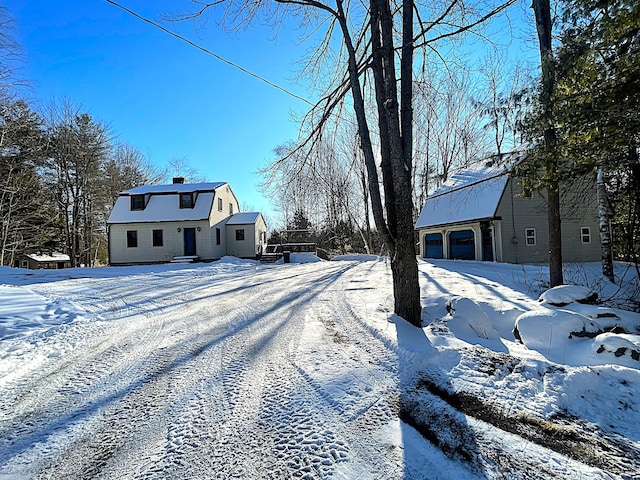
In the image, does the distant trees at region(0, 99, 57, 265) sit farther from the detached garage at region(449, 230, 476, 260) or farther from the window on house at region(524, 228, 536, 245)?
the window on house at region(524, 228, 536, 245)

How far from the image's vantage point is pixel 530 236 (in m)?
16.7

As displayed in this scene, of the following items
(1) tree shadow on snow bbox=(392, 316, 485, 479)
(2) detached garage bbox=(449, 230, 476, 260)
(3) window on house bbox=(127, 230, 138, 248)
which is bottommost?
(1) tree shadow on snow bbox=(392, 316, 485, 479)

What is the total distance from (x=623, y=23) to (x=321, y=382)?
17.8 feet

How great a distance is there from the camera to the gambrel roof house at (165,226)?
70.0 ft

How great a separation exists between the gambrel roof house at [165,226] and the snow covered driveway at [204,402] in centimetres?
1654

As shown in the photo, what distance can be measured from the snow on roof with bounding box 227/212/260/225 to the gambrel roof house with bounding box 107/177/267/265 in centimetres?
166

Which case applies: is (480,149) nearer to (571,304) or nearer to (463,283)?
(463,283)

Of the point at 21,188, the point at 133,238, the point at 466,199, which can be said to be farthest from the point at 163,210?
the point at 466,199

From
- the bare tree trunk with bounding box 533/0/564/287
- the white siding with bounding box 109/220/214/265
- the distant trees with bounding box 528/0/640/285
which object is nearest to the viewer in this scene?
the distant trees with bounding box 528/0/640/285

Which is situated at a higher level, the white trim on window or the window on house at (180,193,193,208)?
the window on house at (180,193,193,208)

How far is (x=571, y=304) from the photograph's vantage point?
5074 millimetres

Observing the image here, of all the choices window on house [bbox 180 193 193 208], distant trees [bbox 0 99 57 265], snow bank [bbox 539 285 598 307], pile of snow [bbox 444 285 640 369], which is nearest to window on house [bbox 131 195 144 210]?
window on house [bbox 180 193 193 208]

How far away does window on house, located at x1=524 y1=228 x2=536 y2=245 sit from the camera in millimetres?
16594

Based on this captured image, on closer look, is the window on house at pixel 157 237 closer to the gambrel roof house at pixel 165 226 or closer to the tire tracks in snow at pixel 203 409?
the gambrel roof house at pixel 165 226
